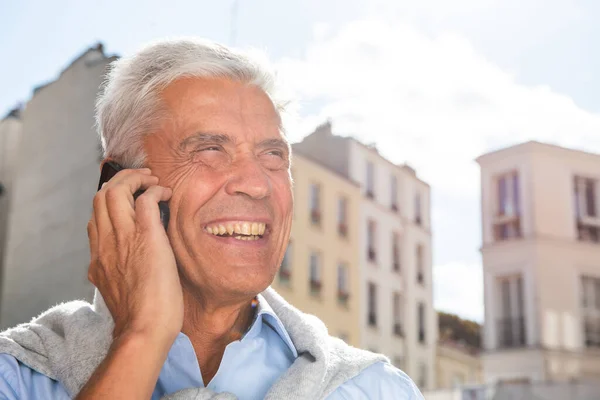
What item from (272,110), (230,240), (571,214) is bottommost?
(230,240)

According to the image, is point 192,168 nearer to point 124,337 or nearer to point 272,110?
point 272,110

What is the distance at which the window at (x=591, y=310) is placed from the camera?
22594 millimetres

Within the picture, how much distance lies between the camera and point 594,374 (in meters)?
22.0

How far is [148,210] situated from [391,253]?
970 inches

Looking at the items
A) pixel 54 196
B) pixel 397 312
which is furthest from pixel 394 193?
pixel 54 196

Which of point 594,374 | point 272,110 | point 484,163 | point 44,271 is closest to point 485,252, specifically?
point 484,163

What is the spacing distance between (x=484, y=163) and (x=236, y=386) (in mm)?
22948

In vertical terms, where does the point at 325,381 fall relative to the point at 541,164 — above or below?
below

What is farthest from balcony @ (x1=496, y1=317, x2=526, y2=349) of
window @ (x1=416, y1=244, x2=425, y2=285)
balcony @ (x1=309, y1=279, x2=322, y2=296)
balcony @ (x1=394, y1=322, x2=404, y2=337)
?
window @ (x1=416, y1=244, x2=425, y2=285)

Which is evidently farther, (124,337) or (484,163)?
(484,163)

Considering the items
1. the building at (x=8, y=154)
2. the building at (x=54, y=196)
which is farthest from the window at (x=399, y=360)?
the building at (x=8, y=154)

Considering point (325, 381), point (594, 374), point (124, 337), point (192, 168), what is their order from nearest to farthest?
point (124, 337) < point (325, 381) < point (192, 168) < point (594, 374)

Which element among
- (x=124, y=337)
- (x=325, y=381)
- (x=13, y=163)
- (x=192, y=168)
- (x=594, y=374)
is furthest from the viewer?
(x=594, y=374)

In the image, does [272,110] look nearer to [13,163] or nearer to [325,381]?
[325,381]
